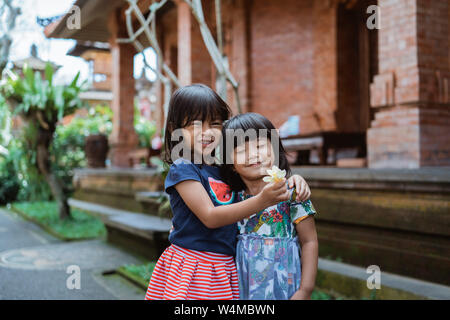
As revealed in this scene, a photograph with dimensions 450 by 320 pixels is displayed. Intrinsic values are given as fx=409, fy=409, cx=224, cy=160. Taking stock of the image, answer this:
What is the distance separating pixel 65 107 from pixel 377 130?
201 inches

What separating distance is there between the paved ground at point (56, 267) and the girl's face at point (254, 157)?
8.14 ft

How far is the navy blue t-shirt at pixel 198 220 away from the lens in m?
1.33

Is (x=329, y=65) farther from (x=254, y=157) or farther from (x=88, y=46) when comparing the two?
(x=88, y=46)

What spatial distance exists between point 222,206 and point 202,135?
0.28 m

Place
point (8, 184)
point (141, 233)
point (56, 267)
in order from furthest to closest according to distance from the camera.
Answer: point (8, 184)
point (56, 267)
point (141, 233)

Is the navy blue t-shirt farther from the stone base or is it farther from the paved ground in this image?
the paved ground

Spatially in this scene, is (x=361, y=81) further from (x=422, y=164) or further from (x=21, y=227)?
(x=21, y=227)

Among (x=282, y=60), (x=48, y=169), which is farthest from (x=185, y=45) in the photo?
(x=48, y=169)

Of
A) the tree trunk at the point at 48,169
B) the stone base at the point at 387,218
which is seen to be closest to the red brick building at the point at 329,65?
the stone base at the point at 387,218

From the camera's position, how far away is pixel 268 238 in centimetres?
131

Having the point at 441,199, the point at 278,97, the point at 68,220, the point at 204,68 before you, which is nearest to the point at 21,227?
the point at 68,220

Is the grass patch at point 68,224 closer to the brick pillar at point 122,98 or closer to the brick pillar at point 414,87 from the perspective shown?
the brick pillar at point 122,98

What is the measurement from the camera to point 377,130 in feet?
12.3
